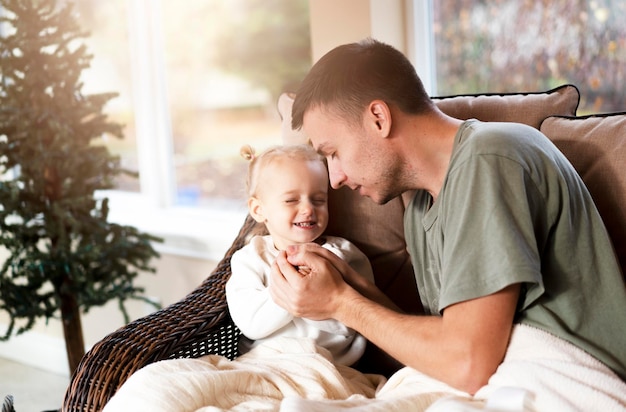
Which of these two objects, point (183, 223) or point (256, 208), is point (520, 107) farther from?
point (183, 223)

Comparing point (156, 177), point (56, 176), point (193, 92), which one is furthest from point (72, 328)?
point (193, 92)

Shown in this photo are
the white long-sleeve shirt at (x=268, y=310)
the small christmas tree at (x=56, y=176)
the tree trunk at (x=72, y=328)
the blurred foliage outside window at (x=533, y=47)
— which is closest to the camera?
the white long-sleeve shirt at (x=268, y=310)

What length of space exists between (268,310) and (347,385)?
26 centimetres

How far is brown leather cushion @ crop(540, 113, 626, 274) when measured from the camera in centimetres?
174

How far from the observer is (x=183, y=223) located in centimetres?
373

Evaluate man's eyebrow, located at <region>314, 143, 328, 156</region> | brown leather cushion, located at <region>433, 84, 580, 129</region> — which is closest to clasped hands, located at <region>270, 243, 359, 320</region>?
man's eyebrow, located at <region>314, 143, 328, 156</region>

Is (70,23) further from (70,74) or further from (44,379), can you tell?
(44,379)

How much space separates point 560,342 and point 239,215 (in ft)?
7.55

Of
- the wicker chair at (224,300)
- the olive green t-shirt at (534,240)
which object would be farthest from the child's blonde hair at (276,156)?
the olive green t-shirt at (534,240)

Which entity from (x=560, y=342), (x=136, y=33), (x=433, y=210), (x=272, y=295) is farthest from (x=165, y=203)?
(x=560, y=342)

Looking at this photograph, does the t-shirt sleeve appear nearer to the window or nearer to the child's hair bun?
the child's hair bun

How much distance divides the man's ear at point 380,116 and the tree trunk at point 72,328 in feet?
6.90

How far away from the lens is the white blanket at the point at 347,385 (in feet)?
4.70

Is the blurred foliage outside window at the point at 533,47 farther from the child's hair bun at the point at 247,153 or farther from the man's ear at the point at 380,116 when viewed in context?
the man's ear at the point at 380,116
